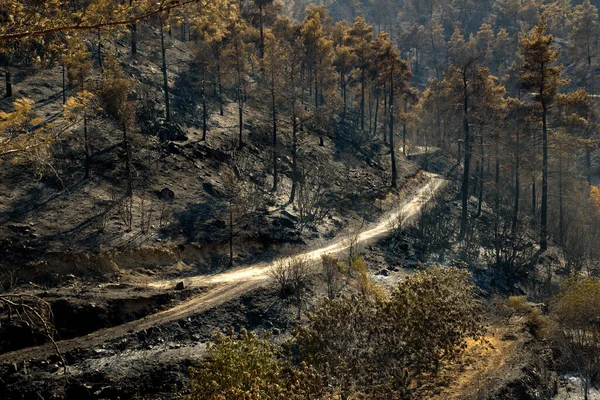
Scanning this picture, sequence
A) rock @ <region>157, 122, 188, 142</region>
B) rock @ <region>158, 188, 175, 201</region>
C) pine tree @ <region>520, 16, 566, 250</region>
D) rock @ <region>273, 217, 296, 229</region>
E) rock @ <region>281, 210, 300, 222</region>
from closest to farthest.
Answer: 1. rock @ <region>158, 188, 175, 201</region>
2. rock @ <region>273, 217, 296, 229</region>
3. rock @ <region>281, 210, 300, 222</region>
4. rock @ <region>157, 122, 188, 142</region>
5. pine tree @ <region>520, 16, 566, 250</region>

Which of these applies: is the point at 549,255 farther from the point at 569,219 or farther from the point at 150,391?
the point at 150,391

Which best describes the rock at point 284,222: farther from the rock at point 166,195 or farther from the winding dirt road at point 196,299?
the rock at point 166,195

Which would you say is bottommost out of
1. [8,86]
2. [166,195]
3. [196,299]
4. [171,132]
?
[196,299]

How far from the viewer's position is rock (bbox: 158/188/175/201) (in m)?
23.8

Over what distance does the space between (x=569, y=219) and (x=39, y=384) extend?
38985 mm

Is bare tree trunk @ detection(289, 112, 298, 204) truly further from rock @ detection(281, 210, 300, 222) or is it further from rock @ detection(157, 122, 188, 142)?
rock @ detection(157, 122, 188, 142)

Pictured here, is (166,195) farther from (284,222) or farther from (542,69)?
(542,69)

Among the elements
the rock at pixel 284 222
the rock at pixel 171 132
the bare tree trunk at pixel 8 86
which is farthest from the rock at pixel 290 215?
the bare tree trunk at pixel 8 86

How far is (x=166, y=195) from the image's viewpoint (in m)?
24.0

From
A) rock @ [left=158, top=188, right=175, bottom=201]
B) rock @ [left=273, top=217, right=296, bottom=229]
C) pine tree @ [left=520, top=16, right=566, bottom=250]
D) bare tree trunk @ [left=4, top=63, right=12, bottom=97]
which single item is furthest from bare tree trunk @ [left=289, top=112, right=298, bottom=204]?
bare tree trunk @ [left=4, top=63, right=12, bottom=97]

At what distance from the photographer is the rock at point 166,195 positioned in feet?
77.9

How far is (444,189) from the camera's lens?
4253cm

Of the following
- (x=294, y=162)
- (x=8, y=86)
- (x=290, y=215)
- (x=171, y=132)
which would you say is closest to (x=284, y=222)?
(x=290, y=215)

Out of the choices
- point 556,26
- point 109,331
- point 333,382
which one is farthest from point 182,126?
point 556,26
